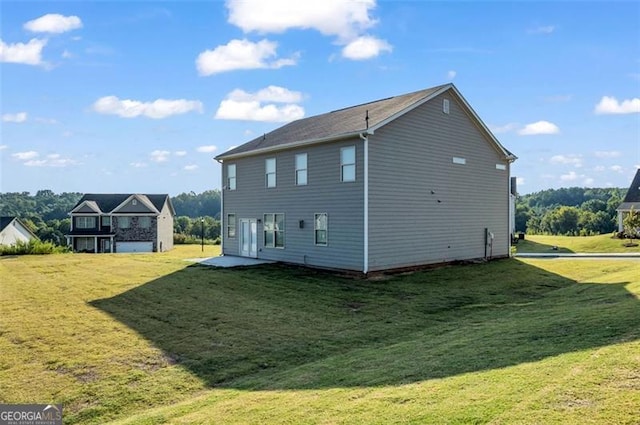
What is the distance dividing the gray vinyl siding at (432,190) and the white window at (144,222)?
122 feet

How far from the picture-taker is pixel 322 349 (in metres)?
8.58

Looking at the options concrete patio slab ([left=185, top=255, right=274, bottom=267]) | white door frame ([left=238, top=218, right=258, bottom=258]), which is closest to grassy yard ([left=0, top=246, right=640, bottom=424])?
concrete patio slab ([left=185, top=255, right=274, bottom=267])

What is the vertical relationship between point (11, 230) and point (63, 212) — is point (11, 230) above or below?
below

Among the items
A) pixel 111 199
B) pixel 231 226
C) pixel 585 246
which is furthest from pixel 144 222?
pixel 585 246

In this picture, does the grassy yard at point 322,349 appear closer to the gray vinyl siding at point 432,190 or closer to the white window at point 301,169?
the gray vinyl siding at point 432,190

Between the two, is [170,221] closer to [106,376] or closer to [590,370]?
[106,376]

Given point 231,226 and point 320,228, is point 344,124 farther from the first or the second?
point 231,226

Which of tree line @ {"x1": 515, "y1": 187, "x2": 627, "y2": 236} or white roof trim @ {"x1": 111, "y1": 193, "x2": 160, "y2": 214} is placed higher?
white roof trim @ {"x1": 111, "y1": 193, "x2": 160, "y2": 214}

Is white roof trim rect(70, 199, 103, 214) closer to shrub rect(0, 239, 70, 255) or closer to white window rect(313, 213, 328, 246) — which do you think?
shrub rect(0, 239, 70, 255)

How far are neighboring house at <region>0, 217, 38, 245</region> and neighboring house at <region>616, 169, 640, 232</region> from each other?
56.5m

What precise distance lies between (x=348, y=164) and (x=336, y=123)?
3.43m

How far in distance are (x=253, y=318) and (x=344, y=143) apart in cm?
842

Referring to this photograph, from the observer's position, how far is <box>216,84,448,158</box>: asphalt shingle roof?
17.5 metres

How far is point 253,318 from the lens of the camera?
10.9 m
